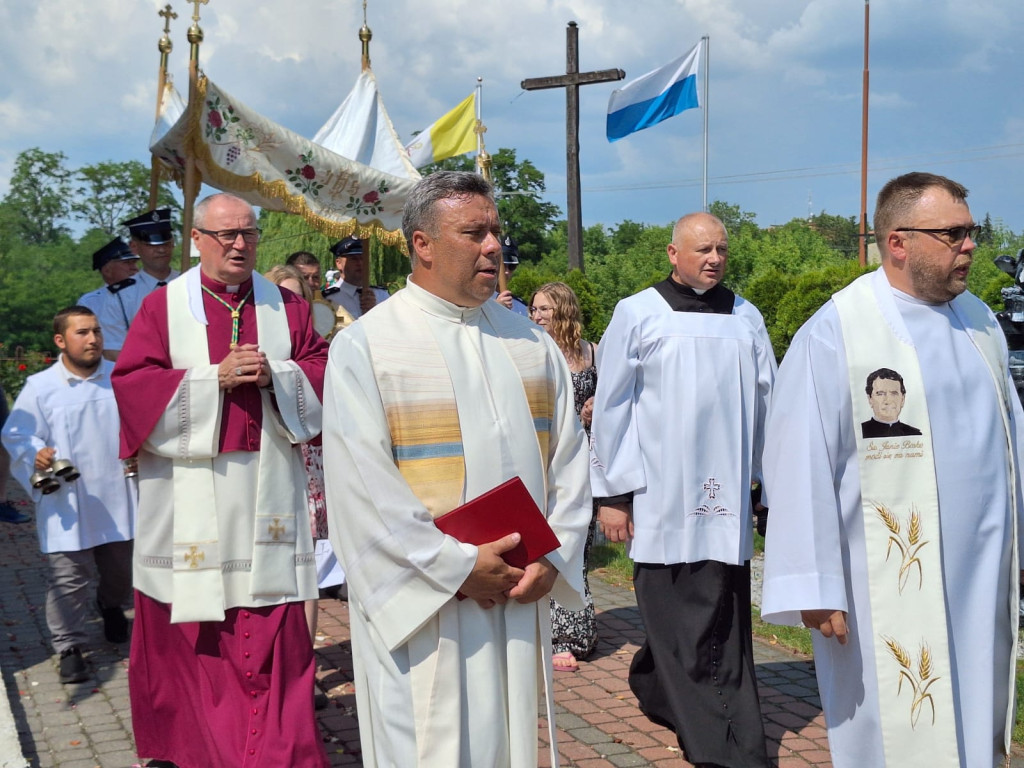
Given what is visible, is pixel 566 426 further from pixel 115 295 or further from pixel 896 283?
pixel 115 295

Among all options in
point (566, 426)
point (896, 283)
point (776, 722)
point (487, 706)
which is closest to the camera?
point (487, 706)

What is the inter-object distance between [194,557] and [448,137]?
6.75 metres

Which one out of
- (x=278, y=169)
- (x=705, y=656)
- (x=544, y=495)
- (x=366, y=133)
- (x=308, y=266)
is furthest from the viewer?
(x=366, y=133)

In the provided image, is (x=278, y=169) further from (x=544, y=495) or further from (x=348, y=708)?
(x=544, y=495)

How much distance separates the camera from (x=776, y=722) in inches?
216

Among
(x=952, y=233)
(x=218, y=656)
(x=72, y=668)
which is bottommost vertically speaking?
(x=72, y=668)

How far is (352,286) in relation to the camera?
30.1ft

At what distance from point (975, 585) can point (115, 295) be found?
5789 millimetres

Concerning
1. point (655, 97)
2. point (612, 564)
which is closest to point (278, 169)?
point (612, 564)

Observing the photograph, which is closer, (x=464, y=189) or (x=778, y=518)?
(x=464, y=189)

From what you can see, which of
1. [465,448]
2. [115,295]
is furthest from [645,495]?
[115,295]

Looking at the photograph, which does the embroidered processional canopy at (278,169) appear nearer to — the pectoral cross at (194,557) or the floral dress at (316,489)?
the floral dress at (316,489)

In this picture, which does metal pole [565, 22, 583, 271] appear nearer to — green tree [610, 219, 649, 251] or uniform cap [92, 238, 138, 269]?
uniform cap [92, 238, 138, 269]

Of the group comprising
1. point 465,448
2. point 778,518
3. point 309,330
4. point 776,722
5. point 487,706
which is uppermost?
point 309,330
